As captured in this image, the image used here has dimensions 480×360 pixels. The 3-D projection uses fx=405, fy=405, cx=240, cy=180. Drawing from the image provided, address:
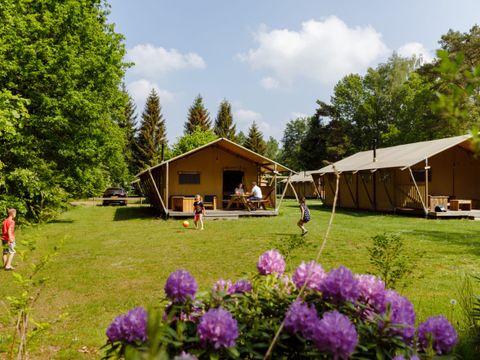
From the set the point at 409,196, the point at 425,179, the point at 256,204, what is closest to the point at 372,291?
the point at 256,204

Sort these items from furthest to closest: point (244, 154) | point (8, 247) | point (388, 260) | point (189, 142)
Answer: point (189, 142) → point (244, 154) → point (8, 247) → point (388, 260)

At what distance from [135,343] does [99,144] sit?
20.5m

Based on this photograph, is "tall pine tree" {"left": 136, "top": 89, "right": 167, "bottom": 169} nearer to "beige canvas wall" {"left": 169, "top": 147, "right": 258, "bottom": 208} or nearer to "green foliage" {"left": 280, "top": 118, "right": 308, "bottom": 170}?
"beige canvas wall" {"left": 169, "top": 147, "right": 258, "bottom": 208}

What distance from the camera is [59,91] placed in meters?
18.1

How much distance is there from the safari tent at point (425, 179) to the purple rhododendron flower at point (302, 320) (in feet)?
65.7

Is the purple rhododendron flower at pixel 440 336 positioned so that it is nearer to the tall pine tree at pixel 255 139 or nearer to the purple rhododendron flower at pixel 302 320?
the purple rhododendron flower at pixel 302 320

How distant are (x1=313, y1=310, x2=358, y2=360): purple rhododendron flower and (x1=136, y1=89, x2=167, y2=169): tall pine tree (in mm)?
53744

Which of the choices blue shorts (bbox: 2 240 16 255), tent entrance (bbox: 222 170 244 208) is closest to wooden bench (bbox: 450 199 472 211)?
tent entrance (bbox: 222 170 244 208)

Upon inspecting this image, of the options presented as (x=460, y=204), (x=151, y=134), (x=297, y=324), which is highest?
(x=151, y=134)

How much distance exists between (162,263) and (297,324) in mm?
8290

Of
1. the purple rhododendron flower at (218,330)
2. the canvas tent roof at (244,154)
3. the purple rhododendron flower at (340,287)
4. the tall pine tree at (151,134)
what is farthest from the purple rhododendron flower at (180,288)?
the tall pine tree at (151,134)

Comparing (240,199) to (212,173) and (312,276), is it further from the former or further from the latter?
(312,276)

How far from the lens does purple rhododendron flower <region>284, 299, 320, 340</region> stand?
1.82 metres

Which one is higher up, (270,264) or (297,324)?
(270,264)
